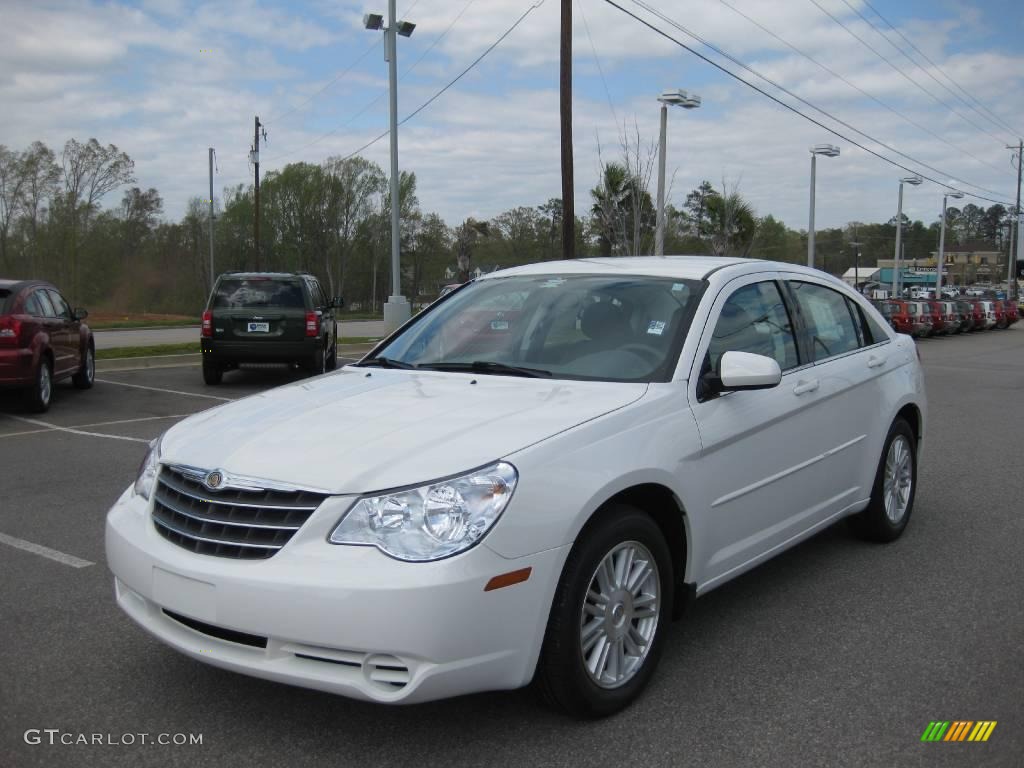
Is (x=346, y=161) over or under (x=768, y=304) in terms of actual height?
over

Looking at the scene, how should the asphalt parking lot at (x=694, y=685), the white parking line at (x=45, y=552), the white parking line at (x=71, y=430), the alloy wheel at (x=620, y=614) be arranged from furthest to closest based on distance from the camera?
the white parking line at (x=71, y=430) < the white parking line at (x=45, y=552) < the alloy wheel at (x=620, y=614) < the asphalt parking lot at (x=694, y=685)

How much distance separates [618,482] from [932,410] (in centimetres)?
1052

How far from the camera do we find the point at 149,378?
50.6 ft

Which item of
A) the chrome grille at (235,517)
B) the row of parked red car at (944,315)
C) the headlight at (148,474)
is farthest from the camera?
the row of parked red car at (944,315)

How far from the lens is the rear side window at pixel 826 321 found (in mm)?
4957

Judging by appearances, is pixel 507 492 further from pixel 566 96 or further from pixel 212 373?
pixel 566 96

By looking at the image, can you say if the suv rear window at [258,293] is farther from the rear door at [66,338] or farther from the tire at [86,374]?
the rear door at [66,338]


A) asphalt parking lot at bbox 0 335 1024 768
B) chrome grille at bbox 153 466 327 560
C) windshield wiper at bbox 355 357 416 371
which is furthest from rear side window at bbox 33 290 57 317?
chrome grille at bbox 153 466 327 560

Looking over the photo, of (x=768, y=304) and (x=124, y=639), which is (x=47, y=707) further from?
(x=768, y=304)

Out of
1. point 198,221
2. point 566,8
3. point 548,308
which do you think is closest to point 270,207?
point 198,221

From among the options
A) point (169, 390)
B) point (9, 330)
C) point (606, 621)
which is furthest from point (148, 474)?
point (169, 390)

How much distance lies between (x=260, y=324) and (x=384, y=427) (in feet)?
37.7

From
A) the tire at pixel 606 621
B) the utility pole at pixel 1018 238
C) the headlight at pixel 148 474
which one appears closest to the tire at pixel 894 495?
the tire at pixel 606 621

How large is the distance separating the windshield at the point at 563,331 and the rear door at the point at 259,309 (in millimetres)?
9907
